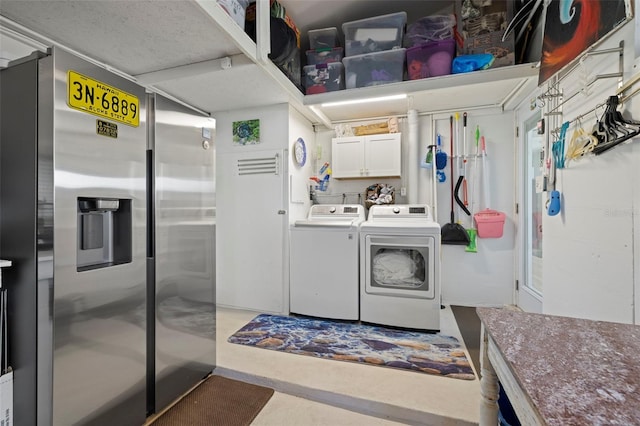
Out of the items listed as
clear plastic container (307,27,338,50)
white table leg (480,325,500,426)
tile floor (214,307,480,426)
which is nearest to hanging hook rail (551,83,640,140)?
white table leg (480,325,500,426)

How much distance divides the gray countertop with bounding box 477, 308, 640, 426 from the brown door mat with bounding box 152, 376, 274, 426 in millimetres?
1420

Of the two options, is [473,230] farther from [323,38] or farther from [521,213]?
[323,38]

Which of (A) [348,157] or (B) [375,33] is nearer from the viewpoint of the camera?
(B) [375,33]

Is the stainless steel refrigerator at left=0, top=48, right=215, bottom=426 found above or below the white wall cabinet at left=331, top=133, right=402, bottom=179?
below

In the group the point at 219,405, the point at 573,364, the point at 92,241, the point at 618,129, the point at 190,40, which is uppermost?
the point at 190,40

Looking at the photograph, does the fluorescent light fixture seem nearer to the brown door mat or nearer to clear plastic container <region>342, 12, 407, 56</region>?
clear plastic container <region>342, 12, 407, 56</region>

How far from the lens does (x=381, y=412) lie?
1.57 m

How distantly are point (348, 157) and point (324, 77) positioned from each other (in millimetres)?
935

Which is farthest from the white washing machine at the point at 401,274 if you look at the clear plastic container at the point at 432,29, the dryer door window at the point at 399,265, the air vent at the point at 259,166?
the clear plastic container at the point at 432,29

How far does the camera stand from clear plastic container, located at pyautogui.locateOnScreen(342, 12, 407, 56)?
8.65 ft

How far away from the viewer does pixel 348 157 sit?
3.31 meters

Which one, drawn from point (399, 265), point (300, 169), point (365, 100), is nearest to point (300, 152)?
point (300, 169)

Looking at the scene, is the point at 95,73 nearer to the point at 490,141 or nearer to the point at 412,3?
the point at 412,3

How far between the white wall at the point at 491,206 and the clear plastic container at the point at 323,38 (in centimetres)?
125
